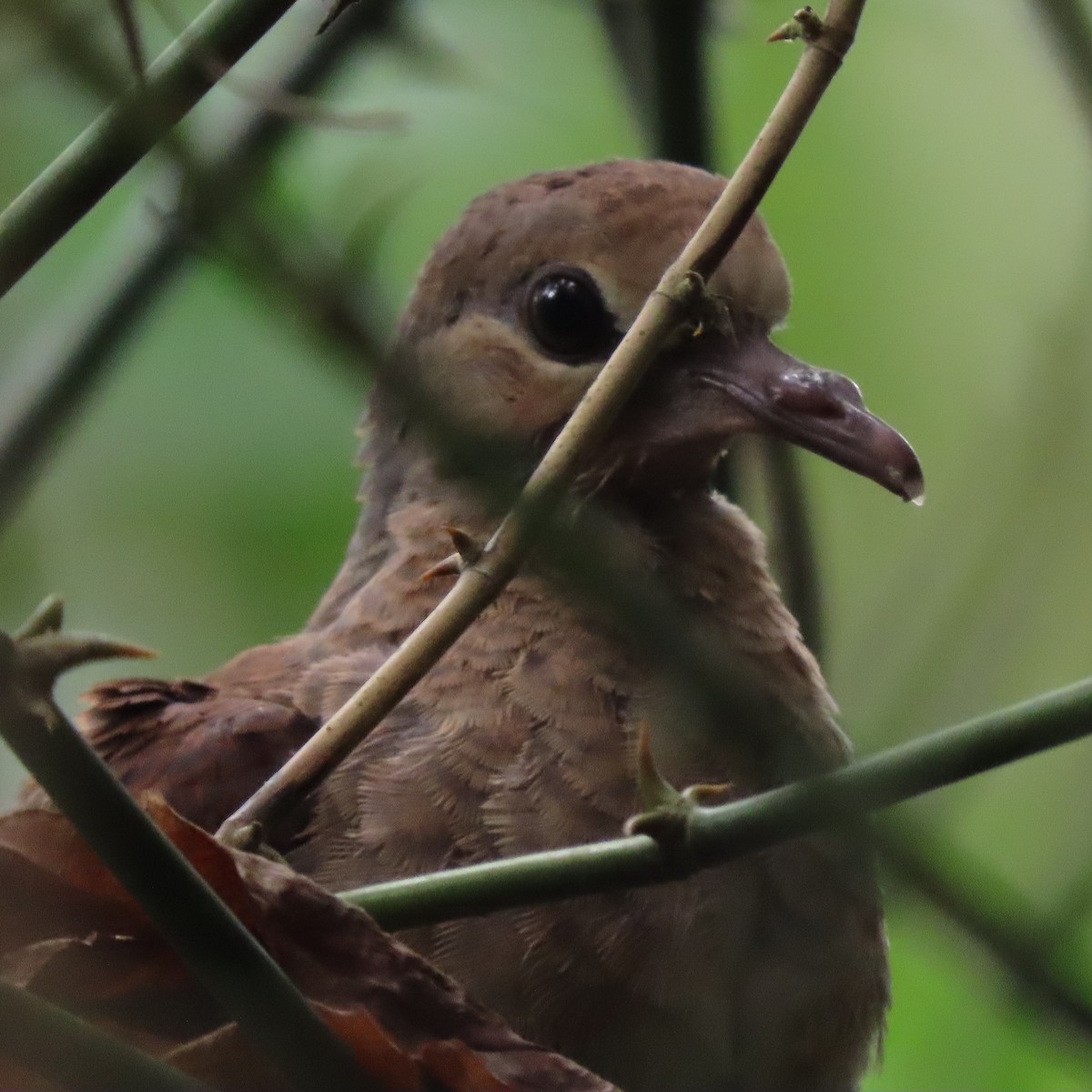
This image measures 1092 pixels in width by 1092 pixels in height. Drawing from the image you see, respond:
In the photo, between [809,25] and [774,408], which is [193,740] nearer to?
[774,408]

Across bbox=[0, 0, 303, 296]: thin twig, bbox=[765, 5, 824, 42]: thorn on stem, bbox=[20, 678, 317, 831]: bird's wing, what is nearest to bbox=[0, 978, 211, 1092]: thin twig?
bbox=[0, 0, 303, 296]: thin twig

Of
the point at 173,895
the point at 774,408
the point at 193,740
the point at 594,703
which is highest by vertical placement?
the point at 774,408

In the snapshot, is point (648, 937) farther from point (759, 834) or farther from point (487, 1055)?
point (759, 834)

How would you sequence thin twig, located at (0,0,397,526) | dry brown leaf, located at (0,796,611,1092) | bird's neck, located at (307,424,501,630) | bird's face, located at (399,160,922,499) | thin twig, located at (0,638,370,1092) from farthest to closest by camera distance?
bird's neck, located at (307,424,501,630), bird's face, located at (399,160,922,499), thin twig, located at (0,0,397,526), dry brown leaf, located at (0,796,611,1092), thin twig, located at (0,638,370,1092)

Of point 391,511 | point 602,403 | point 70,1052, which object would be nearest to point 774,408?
point 391,511

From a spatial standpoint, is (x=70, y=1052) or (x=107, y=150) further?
(x=107, y=150)

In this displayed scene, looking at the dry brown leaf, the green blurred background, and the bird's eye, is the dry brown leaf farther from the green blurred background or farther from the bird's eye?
the green blurred background

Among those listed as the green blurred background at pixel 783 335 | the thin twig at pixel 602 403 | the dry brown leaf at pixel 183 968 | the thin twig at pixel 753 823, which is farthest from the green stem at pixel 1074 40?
the green blurred background at pixel 783 335
